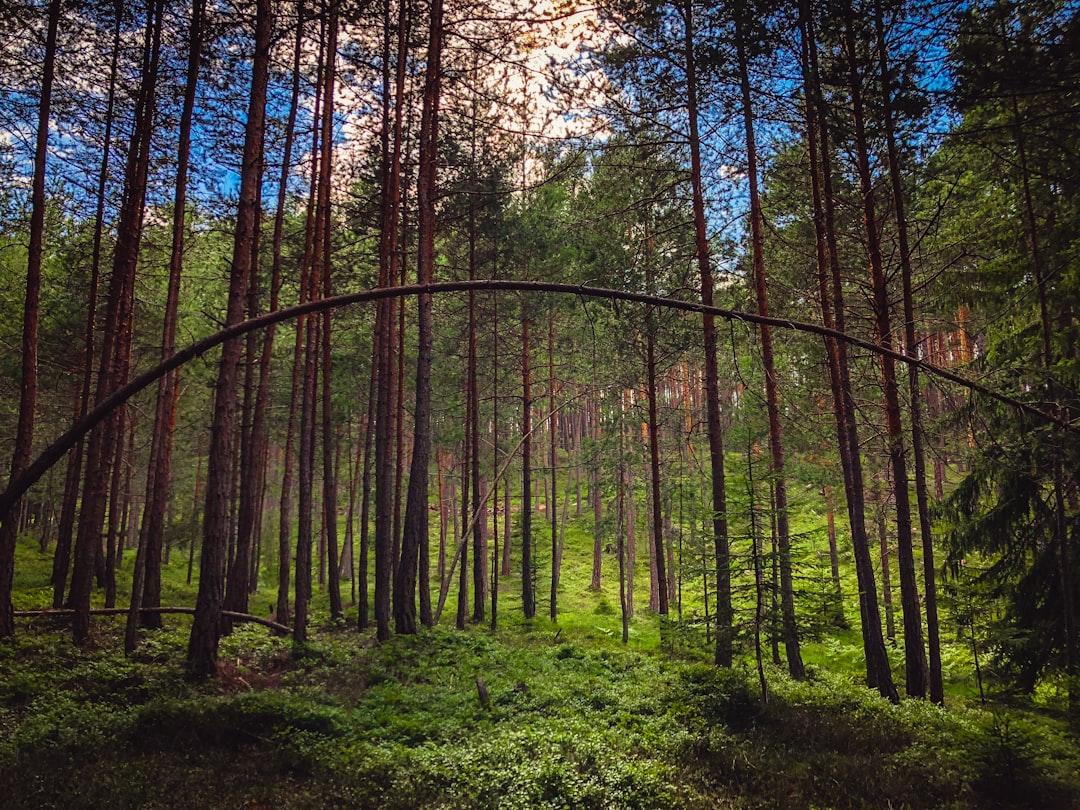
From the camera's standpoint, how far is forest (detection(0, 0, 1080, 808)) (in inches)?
245

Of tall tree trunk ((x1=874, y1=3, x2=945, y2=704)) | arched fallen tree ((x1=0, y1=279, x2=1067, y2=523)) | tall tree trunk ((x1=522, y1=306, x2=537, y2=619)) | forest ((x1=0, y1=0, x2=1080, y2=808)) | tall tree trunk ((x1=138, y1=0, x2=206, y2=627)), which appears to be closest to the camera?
arched fallen tree ((x1=0, y1=279, x2=1067, y2=523))

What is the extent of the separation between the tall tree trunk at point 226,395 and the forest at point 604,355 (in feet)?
0.20

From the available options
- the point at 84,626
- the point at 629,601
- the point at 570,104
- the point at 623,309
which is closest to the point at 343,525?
the point at 629,601

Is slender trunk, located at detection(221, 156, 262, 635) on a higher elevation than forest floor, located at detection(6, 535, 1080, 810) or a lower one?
higher

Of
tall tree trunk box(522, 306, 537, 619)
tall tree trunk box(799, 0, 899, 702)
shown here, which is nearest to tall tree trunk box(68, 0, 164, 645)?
tall tree trunk box(522, 306, 537, 619)

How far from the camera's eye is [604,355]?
18.4m

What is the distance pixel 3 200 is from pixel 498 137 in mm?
11847

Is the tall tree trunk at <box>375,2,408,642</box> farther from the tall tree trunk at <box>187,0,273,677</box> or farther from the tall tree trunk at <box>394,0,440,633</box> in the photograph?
the tall tree trunk at <box>187,0,273,677</box>

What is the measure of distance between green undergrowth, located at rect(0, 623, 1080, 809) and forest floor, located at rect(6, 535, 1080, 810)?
0.10 ft

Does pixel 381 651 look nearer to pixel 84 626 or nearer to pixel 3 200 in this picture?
pixel 84 626

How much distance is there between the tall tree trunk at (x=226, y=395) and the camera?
361 inches

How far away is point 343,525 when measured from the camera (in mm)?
48281

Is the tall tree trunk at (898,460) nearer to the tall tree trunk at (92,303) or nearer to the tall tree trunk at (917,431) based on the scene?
the tall tree trunk at (917,431)

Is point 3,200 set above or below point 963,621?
above
